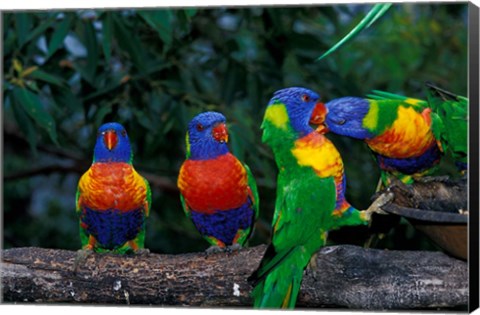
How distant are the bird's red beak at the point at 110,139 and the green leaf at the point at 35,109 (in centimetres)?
52

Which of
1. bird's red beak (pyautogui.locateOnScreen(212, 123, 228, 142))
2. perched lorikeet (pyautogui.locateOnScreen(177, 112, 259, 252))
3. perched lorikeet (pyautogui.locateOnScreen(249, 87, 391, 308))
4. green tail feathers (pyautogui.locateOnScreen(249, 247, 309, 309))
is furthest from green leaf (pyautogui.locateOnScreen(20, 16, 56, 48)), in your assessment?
green tail feathers (pyautogui.locateOnScreen(249, 247, 309, 309))

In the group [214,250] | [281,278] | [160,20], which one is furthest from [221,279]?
[160,20]

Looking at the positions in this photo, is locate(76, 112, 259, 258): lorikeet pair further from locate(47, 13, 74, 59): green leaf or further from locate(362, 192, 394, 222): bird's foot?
locate(47, 13, 74, 59): green leaf

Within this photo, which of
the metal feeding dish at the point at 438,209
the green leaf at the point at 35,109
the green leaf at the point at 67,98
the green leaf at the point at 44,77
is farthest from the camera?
the green leaf at the point at 67,98

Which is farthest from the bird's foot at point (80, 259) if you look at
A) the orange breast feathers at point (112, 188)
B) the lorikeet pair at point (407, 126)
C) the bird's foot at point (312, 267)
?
the lorikeet pair at point (407, 126)

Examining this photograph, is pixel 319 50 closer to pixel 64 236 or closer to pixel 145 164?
pixel 145 164

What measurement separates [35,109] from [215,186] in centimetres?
107

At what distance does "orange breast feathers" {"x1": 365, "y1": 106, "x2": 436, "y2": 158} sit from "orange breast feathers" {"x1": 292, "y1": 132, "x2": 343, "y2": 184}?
0.18 m

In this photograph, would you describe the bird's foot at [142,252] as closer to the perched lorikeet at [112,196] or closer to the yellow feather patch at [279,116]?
the perched lorikeet at [112,196]

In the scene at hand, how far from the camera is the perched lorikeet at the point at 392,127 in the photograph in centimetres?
322

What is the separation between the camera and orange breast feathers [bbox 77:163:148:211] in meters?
3.40

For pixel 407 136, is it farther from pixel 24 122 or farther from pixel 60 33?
pixel 24 122

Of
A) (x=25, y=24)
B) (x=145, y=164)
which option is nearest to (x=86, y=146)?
(x=145, y=164)

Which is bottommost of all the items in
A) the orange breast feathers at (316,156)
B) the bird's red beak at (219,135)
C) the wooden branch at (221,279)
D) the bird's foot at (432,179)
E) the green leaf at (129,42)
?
the wooden branch at (221,279)
